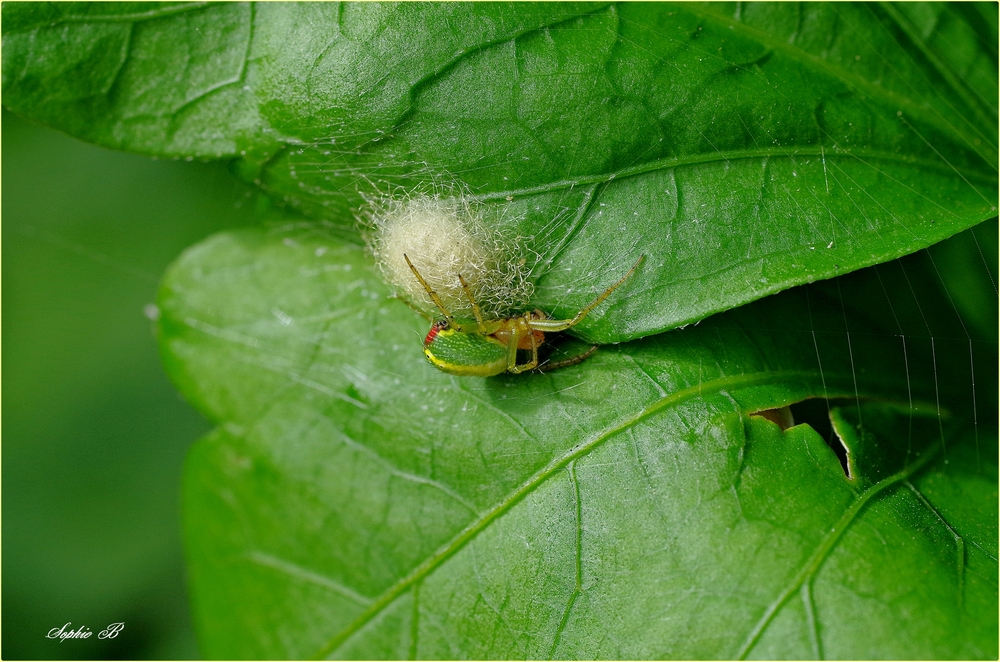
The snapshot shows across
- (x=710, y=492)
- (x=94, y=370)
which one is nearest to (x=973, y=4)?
(x=710, y=492)

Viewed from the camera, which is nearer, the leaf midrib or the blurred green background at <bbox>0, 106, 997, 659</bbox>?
the leaf midrib

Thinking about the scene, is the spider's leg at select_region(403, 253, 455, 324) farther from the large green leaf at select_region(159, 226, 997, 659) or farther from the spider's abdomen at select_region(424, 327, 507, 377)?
the large green leaf at select_region(159, 226, 997, 659)

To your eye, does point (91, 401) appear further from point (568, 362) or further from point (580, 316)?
point (580, 316)

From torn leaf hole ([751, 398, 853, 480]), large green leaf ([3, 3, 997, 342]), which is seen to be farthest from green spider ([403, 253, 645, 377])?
torn leaf hole ([751, 398, 853, 480])
